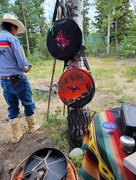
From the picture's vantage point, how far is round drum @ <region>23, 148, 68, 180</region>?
962 millimetres

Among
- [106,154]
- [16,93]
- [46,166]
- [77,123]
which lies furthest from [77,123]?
[106,154]

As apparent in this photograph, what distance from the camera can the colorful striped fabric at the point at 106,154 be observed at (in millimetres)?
631

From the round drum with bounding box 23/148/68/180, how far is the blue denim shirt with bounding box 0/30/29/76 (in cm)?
93

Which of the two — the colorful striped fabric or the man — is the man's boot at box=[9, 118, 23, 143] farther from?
the colorful striped fabric

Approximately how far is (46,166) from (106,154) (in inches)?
20.7

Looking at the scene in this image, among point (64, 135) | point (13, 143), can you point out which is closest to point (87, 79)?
point (64, 135)

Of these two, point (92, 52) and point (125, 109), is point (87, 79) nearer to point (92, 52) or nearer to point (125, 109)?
point (125, 109)

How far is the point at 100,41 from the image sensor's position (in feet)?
34.9

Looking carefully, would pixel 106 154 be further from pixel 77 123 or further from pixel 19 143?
pixel 19 143

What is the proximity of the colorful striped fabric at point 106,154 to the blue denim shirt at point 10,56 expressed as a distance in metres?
1.07

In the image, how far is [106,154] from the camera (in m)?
0.69

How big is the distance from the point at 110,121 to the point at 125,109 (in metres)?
0.12

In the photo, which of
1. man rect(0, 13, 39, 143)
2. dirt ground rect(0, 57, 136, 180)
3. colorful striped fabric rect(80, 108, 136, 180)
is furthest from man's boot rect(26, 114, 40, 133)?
colorful striped fabric rect(80, 108, 136, 180)

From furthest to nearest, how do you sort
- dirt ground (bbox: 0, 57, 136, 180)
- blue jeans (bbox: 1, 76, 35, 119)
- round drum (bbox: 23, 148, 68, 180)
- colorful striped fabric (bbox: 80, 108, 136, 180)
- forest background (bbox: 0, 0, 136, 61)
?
1. forest background (bbox: 0, 0, 136, 61)
2. blue jeans (bbox: 1, 76, 35, 119)
3. dirt ground (bbox: 0, 57, 136, 180)
4. round drum (bbox: 23, 148, 68, 180)
5. colorful striped fabric (bbox: 80, 108, 136, 180)
